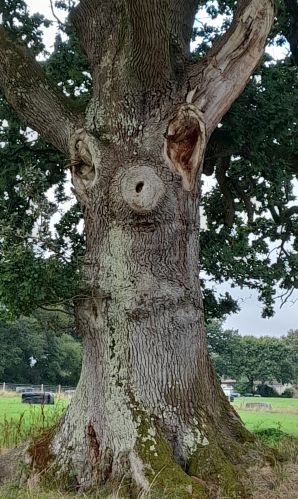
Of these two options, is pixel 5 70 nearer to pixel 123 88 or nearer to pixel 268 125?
pixel 123 88

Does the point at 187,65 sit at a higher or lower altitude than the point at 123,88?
higher

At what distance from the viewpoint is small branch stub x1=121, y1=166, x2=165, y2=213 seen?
557 cm

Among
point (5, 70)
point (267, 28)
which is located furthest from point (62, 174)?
point (267, 28)

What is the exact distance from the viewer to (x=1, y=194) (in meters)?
9.19

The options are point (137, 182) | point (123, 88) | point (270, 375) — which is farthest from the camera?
point (270, 375)

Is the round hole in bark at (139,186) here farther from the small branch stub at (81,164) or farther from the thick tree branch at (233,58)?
the thick tree branch at (233,58)

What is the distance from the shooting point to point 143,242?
5656 mm

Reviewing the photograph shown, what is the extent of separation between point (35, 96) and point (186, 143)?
5.84ft

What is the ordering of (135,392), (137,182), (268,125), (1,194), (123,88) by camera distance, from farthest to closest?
(1,194) < (268,125) < (123,88) < (137,182) < (135,392)

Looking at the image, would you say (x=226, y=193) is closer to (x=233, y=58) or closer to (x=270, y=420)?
(x=233, y=58)

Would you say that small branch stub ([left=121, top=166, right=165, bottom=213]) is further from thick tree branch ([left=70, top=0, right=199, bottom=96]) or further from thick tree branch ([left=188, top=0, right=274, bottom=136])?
thick tree branch ([left=70, top=0, right=199, bottom=96])

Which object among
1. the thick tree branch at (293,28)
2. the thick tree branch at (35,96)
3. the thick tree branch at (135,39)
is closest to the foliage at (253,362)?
the thick tree branch at (293,28)

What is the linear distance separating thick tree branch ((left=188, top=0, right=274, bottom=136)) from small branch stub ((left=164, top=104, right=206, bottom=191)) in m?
0.19

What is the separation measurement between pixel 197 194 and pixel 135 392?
87.7 inches
